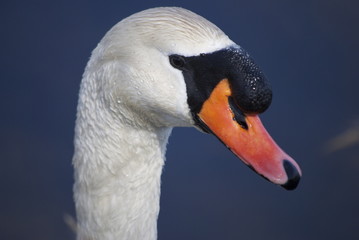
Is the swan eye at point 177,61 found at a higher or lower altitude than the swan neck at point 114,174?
higher

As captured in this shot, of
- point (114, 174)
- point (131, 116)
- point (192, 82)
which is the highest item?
point (192, 82)

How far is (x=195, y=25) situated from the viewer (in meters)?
1.06

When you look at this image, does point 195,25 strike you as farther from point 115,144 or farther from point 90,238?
point 90,238

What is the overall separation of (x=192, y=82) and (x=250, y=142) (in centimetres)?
19

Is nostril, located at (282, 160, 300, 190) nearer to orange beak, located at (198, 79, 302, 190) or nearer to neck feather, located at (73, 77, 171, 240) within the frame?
orange beak, located at (198, 79, 302, 190)

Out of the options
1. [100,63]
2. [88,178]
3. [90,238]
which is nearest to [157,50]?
[100,63]

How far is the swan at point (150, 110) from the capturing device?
103cm

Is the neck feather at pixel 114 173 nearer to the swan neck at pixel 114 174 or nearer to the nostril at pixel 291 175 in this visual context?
the swan neck at pixel 114 174

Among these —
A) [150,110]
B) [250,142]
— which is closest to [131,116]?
[150,110]

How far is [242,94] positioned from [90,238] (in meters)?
0.62

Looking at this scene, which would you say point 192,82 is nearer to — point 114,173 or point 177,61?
point 177,61

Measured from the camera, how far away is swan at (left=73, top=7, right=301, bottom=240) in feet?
3.38

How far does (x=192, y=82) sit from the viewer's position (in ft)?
3.55

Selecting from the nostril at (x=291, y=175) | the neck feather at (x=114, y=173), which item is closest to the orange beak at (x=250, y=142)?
the nostril at (x=291, y=175)
